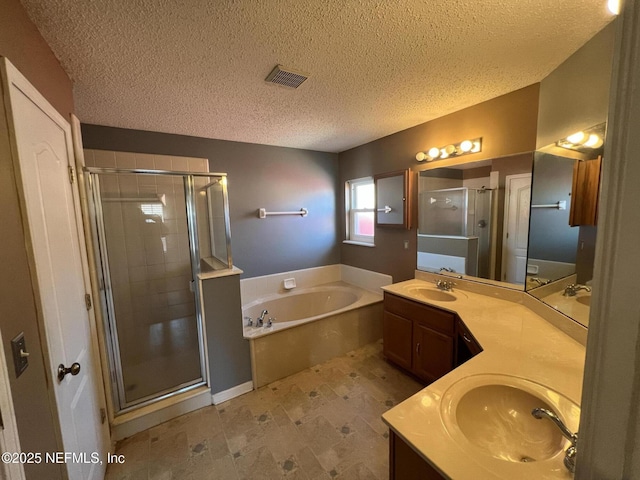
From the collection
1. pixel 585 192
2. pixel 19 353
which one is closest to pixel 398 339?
pixel 585 192

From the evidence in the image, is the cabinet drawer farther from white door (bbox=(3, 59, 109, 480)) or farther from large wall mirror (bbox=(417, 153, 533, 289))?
white door (bbox=(3, 59, 109, 480))

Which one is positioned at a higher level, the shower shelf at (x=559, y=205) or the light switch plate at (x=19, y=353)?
the shower shelf at (x=559, y=205)

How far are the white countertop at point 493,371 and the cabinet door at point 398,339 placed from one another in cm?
43

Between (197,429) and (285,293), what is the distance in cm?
A: 174

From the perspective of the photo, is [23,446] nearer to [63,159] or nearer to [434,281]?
[63,159]

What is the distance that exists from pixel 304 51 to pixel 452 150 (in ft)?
5.18

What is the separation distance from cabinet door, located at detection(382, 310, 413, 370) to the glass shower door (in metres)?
1.71

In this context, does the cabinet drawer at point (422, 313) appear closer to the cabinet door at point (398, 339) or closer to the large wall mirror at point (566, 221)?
the cabinet door at point (398, 339)

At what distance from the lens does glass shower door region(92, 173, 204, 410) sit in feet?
7.43

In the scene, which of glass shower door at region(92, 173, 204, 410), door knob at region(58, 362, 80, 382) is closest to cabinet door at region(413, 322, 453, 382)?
glass shower door at region(92, 173, 204, 410)

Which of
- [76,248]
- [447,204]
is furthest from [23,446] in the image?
[447,204]

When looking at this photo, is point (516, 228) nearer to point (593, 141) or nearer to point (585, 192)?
point (585, 192)

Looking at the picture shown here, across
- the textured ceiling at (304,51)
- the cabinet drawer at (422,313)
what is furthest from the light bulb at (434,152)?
the cabinet drawer at (422,313)

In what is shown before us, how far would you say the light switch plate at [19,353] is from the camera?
2.62ft
